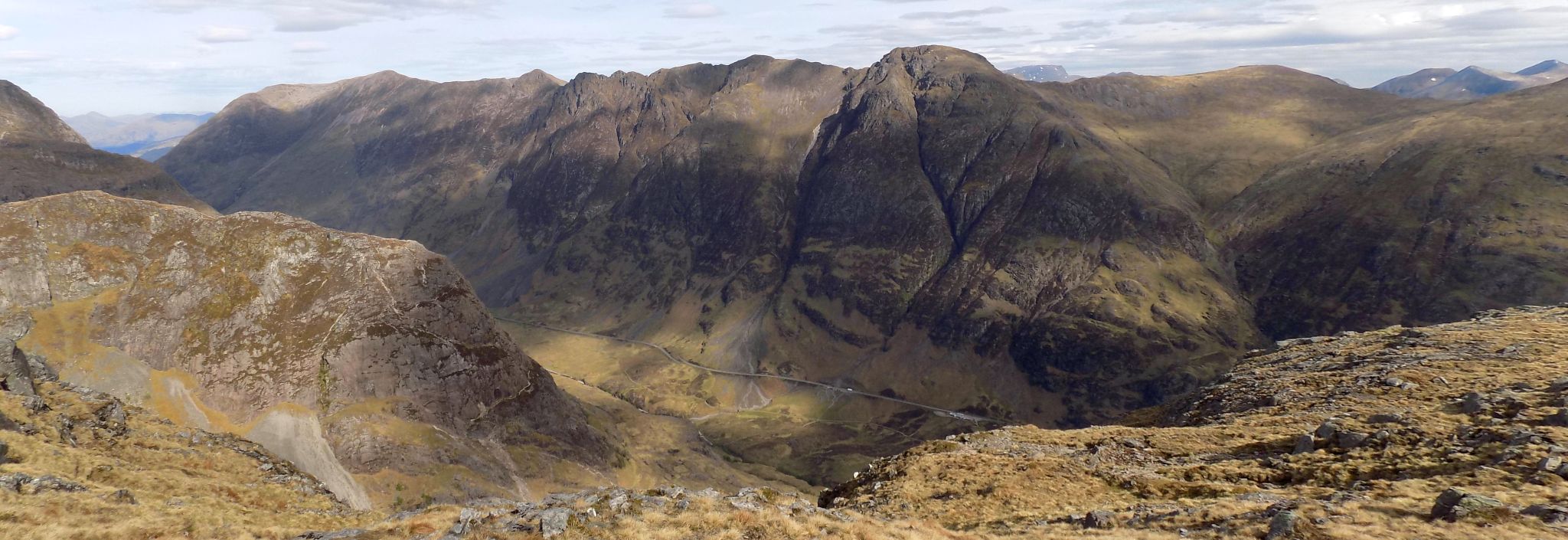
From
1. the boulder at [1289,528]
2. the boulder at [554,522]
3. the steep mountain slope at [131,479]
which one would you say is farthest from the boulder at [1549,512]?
the steep mountain slope at [131,479]

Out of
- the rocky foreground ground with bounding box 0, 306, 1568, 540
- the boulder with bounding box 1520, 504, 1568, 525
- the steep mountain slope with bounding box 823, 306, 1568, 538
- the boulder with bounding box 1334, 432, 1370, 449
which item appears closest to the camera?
the boulder with bounding box 1520, 504, 1568, 525

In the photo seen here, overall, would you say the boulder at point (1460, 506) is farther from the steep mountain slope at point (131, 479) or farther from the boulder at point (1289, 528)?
the steep mountain slope at point (131, 479)

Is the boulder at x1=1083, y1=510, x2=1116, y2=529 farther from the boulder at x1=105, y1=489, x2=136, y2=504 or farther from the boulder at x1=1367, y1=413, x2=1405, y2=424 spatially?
the boulder at x1=105, y1=489, x2=136, y2=504

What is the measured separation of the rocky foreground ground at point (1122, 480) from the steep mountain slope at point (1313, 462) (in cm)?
16

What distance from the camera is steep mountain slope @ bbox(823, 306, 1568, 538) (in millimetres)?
29438

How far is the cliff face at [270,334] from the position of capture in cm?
11388

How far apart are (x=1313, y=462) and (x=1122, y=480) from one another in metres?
10.0

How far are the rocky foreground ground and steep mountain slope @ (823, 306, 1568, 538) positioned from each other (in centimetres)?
16

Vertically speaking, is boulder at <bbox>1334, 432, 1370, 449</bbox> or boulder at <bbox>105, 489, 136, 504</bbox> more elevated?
boulder at <bbox>1334, 432, 1370, 449</bbox>

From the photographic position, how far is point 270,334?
125 meters

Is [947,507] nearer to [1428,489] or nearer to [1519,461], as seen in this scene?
[1428,489]

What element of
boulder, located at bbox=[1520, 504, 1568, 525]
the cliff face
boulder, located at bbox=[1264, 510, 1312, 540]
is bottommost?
the cliff face

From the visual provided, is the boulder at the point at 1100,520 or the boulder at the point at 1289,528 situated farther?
the boulder at the point at 1100,520

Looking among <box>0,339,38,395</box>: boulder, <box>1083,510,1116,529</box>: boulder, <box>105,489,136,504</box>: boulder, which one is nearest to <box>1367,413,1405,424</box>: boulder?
<box>1083,510,1116,529</box>: boulder
